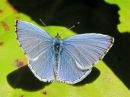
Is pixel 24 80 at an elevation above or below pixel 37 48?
below

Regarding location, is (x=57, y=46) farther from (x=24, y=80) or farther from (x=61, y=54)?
(x=24, y=80)

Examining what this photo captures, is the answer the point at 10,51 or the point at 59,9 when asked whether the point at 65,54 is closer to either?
the point at 10,51

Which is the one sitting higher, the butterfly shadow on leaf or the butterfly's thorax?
the butterfly's thorax

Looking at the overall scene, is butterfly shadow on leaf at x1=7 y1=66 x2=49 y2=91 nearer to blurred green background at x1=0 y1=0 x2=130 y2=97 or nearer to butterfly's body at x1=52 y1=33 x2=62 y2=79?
blurred green background at x1=0 y1=0 x2=130 y2=97

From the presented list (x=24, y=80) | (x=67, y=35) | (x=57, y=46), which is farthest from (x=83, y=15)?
(x=24, y=80)

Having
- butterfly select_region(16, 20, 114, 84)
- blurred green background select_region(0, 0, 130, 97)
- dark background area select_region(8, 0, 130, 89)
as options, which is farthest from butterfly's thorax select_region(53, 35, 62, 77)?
dark background area select_region(8, 0, 130, 89)

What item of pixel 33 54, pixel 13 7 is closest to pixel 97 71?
pixel 33 54

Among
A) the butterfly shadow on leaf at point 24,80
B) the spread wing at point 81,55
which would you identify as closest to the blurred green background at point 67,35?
the butterfly shadow on leaf at point 24,80
